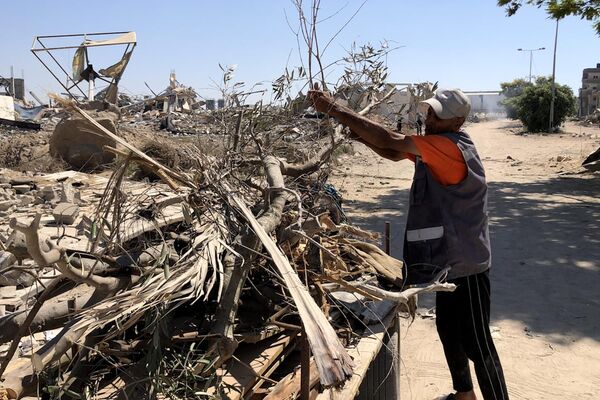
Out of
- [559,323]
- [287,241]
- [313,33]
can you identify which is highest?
[313,33]

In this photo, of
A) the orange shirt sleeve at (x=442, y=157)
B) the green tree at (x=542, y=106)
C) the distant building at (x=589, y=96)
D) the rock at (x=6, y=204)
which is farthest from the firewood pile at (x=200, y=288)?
the distant building at (x=589, y=96)

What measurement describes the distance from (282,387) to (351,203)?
9.19m

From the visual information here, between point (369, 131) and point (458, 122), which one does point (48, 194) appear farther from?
point (458, 122)

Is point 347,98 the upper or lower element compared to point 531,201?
upper

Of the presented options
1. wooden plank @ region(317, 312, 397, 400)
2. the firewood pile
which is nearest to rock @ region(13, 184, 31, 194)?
the firewood pile

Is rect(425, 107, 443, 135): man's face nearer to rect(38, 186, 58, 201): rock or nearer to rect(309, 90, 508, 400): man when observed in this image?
rect(309, 90, 508, 400): man

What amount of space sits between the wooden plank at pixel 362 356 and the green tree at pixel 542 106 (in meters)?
34.1

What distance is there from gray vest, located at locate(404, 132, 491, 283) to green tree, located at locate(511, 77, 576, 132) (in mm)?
33670

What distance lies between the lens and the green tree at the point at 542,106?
34.0m

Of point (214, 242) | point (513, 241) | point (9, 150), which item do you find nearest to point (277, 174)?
point (214, 242)

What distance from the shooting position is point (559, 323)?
5078mm

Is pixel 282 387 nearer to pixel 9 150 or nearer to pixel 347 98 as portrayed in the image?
pixel 347 98

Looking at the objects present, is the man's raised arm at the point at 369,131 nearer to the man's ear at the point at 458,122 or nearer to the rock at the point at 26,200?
the man's ear at the point at 458,122

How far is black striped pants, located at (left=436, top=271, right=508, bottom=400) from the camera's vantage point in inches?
118
